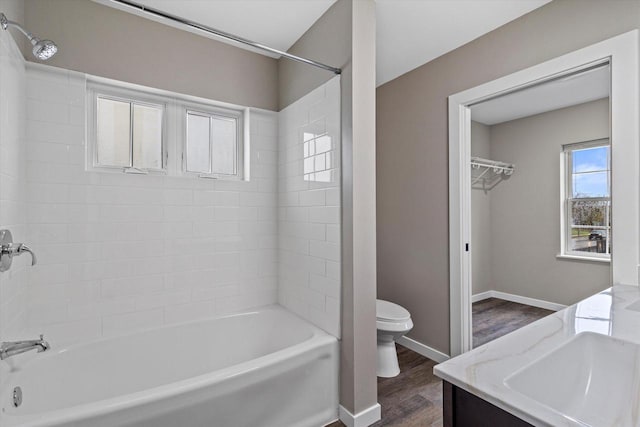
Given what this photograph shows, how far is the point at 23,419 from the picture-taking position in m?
1.11

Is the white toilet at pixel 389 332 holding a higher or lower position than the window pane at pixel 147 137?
lower

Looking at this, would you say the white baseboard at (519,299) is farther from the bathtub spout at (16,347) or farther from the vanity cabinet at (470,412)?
the bathtub spout at (16,347)

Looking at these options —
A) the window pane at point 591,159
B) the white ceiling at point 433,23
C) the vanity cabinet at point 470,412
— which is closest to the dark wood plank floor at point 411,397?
the vanity cabinet at point 470,412

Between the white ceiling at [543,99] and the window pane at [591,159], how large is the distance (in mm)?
519

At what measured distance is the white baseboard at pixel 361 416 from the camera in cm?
177

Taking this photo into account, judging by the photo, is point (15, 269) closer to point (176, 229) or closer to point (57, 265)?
point (57, 265)

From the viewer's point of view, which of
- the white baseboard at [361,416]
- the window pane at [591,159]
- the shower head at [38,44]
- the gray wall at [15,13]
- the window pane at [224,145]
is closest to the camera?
the shower head at [38,44]

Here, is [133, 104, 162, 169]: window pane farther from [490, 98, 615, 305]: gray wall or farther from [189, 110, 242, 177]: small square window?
[490, 98, 615, 305]: gray wall

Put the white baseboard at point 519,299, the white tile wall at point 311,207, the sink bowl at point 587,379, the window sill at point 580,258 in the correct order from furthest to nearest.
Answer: the white baseboard at point 519,299, the window sill at point 580,258, the white tile wall at point 311,207, the sink bowl at point 587,379

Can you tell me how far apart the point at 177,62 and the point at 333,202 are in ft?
4.72

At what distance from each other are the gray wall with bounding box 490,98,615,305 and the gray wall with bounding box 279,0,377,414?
2.87m

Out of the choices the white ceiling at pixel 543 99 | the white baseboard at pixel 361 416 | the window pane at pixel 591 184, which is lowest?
the white baseboard at pixel 361 416

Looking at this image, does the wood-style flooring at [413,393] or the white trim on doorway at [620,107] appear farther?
the wood-style flooring at [413,393]

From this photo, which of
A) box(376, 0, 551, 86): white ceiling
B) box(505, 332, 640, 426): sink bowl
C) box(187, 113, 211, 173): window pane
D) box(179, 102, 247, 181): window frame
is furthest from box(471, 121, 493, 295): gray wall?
box(505, 332, 640, 426): sink bowl
